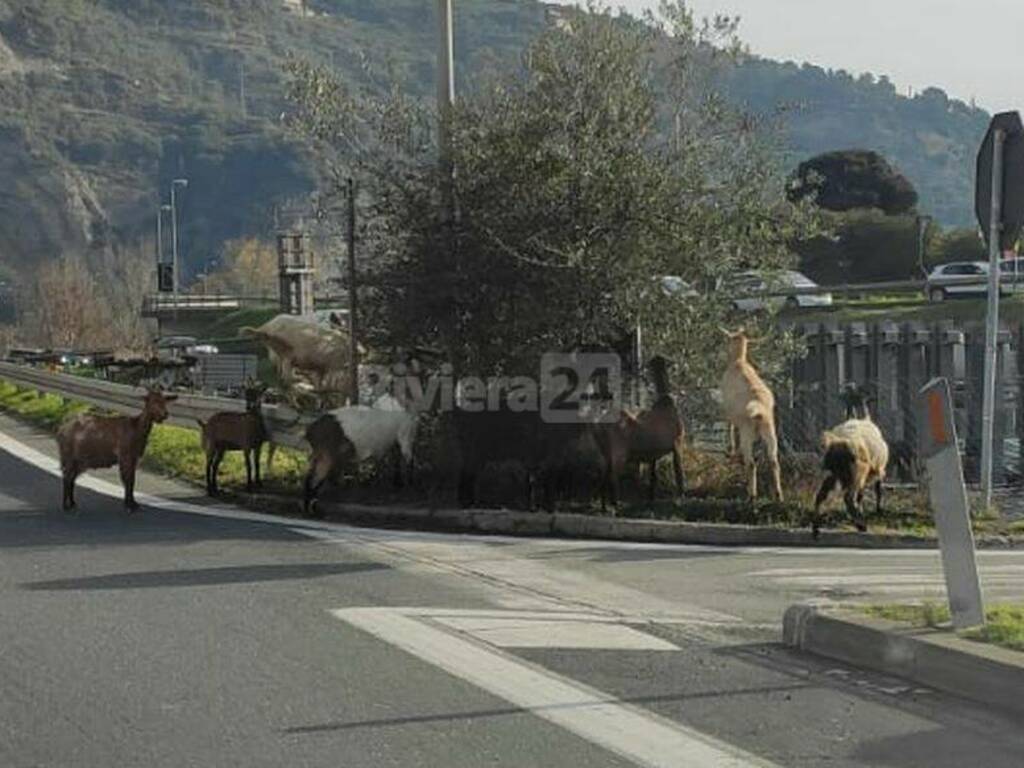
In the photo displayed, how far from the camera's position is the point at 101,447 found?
50.5ft

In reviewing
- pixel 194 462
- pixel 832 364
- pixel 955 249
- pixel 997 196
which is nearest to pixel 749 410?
pixel 997 196

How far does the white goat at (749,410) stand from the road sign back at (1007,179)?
242 cm

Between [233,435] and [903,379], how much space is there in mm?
7800

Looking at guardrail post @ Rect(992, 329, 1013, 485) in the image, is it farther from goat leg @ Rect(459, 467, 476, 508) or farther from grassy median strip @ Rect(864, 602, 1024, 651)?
grassy median strip @ Rect(864, 602, 1024, 651)

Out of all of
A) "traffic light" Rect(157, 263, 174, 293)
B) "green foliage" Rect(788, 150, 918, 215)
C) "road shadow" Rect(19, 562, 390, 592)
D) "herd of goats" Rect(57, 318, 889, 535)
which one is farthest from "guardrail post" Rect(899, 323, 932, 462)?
"green foliage" Rect(788, 150, 918, 215)

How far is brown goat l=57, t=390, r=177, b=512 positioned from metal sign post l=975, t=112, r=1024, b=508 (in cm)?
806

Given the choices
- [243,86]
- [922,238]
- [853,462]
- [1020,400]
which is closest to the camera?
[853,462]

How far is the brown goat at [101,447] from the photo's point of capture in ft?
50.0

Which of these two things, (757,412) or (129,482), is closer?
(757,412)

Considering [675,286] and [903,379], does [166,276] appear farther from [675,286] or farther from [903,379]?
[675,286]

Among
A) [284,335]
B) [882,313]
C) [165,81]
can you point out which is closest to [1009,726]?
[284,335]

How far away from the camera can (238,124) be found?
137375 mm

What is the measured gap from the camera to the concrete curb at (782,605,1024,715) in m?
7.45

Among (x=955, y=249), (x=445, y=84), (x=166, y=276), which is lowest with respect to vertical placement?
(x=445, y=84)
